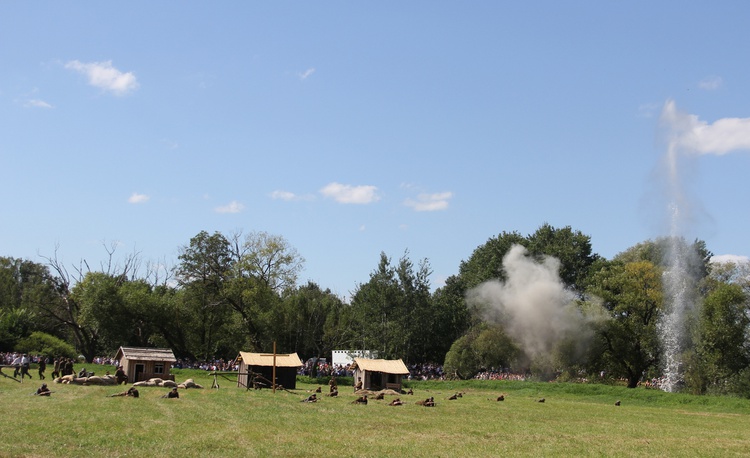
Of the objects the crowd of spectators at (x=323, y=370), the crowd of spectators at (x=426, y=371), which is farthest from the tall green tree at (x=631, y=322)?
the crowd of spectators at (x=323, y=370)

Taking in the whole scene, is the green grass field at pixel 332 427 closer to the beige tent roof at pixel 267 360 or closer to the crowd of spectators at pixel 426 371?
the beige tent roof at pixel 267 360

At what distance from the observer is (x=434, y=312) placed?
277ft

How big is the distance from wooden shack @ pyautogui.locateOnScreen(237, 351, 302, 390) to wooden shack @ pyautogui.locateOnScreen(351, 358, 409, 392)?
5.00 m

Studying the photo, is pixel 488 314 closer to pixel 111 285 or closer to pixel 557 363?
pixel 557 363

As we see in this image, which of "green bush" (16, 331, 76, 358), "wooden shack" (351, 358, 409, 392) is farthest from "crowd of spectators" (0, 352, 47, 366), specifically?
"wooden shack" (351, 358, 409, 392)

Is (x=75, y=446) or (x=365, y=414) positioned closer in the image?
(x=75, y=446)

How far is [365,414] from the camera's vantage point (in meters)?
32.4

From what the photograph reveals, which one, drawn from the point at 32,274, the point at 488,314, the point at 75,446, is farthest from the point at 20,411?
the point at 32,274

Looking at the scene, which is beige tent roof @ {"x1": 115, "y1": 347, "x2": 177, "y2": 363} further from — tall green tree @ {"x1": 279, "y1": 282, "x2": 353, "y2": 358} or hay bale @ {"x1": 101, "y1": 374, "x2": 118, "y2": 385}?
tall green tree @ {"x1": 279, "y1": 282, "x2": 353, "y2": 358}

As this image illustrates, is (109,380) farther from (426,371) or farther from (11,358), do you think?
(426,371)

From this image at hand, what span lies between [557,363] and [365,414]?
3656 cm

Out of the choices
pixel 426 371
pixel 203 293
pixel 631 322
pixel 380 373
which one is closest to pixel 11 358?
pixel 203 293

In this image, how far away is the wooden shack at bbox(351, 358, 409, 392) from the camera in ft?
172

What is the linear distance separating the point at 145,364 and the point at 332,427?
26.7m
